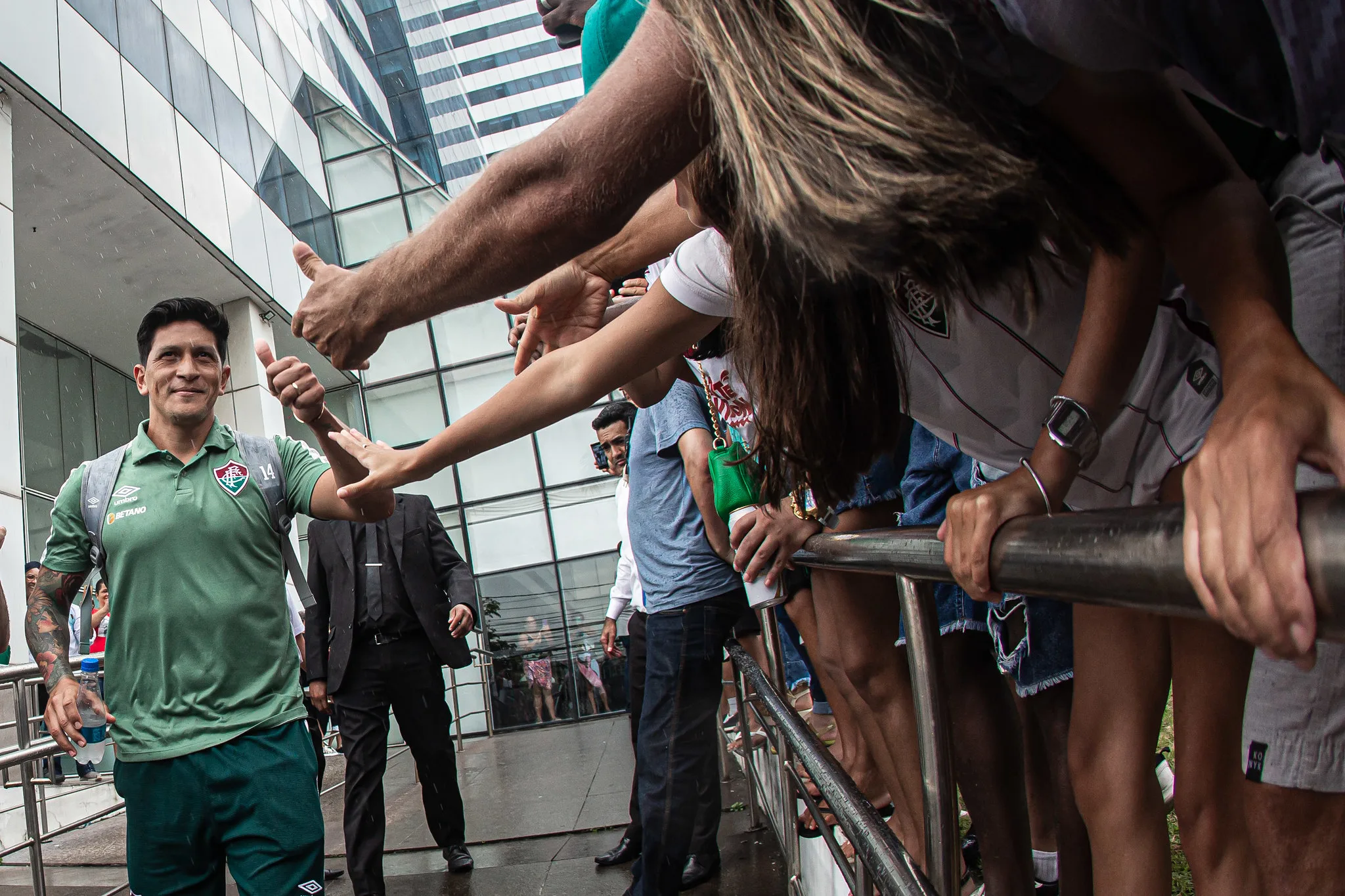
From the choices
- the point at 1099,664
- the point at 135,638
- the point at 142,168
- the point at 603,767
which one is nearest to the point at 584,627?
the point at 603,767

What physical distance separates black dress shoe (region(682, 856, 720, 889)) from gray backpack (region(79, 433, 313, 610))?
6.00 ft

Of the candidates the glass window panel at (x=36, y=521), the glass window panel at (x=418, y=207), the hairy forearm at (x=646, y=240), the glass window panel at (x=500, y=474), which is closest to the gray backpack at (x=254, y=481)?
the hairy forearm at (x=646, y=240)

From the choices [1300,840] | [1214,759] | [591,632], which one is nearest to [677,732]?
[1214,759]

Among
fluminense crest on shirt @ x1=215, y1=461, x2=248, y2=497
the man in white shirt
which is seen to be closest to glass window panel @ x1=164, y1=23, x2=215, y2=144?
the man in white shirt

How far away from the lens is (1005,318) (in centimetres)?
133

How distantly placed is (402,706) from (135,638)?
2.11 m

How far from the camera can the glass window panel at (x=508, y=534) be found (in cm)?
1480

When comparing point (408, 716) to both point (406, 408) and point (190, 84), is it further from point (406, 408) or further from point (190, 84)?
point (406, 408)

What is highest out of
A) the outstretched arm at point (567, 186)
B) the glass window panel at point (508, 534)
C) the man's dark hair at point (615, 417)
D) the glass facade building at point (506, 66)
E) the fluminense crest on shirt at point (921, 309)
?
the glass facade building at point (506, 66)

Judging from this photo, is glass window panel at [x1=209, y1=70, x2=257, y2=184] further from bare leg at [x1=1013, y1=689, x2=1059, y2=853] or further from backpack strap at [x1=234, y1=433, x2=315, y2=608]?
bare leg at [x1=1013, y1=689, x2=1059, y2=853]

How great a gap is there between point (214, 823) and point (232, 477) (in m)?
0.95

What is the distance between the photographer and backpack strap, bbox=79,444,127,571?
2789mm

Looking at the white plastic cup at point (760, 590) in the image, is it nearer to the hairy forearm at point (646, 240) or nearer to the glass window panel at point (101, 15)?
the hairy forearm at point (646, 240)

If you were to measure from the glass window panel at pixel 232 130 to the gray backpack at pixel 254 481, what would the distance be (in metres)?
11.6
